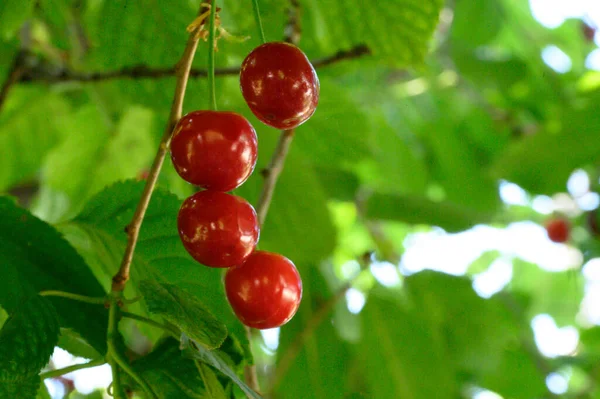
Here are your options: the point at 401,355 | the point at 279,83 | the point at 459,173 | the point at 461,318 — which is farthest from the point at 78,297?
the point at 459,173

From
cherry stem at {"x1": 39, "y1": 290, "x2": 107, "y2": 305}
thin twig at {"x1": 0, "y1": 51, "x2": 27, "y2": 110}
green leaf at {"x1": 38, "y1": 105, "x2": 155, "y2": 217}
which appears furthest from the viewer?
green leaf at {"x1": 38, "y1": 105, "x2": 155, "y2": 217}

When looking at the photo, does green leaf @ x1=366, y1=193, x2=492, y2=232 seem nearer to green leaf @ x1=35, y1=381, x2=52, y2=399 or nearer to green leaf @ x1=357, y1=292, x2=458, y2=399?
green leaf @ x1=357, y1=292, x2=458, y2=399

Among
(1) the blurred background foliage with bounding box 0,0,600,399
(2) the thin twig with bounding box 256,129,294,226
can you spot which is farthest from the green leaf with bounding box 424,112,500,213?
(2) the thin twig with bounding box 256,129,294,226

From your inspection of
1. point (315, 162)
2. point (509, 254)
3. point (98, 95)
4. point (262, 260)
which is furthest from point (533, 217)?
point (262, 260)

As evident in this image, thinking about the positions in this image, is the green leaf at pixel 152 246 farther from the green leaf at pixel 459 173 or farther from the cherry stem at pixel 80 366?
the green leaf at pixel 459 173

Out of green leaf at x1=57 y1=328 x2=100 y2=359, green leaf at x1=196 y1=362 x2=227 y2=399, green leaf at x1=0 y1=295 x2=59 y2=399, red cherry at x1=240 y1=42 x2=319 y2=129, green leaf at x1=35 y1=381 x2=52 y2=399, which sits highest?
red cherry at x1=240 y1=42 x2=319 y2=129

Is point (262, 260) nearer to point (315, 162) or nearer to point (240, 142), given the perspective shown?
point (240, 142)

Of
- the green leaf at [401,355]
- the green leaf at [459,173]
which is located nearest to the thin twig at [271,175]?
the green leaf at [401,355]
